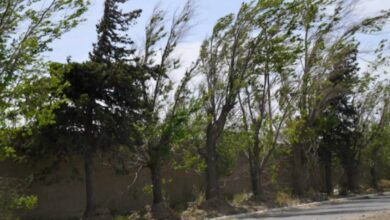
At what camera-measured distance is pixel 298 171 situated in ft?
121

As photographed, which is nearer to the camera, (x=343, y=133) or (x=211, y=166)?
(x=211, y=166)

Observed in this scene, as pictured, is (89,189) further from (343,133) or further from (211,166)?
(343,133)

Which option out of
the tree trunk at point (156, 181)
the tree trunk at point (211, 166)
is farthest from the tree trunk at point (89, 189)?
the tree trunk at point (211, 166)

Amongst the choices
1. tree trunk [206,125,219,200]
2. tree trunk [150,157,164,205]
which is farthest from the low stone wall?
tree trunk [206,125,219,200]

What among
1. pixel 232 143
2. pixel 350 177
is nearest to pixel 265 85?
pixel 232 143

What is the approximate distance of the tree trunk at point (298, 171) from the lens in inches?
1430

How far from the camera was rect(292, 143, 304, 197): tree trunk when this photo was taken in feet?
119

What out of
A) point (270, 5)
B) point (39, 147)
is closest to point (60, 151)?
point (39, 147)

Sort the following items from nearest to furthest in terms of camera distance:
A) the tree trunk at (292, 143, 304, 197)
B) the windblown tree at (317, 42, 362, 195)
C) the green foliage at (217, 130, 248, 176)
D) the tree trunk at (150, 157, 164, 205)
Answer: the tree trunk at (150, 157, 164, 205) → the green foliage at (217, 130, 248, 176) → the tree trunk at (292, 143, 304, 197) → the windblown tree at (317, 42, 362, 195)

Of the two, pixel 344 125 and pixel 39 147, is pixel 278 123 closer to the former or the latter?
pixel 344 125

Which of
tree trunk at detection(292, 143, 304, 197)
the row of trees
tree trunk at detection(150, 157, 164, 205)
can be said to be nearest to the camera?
the row of trees

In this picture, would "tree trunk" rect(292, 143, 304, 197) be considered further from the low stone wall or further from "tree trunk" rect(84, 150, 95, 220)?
"tree trunk" rect(84, 150, 95, 220)

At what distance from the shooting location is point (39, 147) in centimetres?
1964

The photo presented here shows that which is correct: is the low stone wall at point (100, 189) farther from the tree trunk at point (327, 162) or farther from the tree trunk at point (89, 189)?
the tree trunk at point (327, 162)
